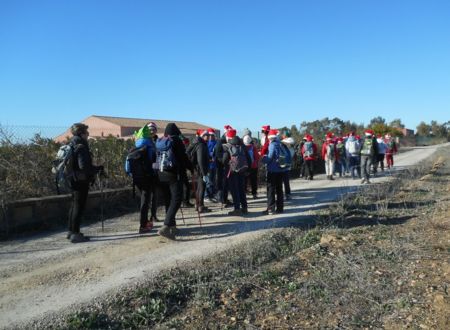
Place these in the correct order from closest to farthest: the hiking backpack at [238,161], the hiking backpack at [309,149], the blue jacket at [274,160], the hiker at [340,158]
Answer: the blue jacket at [274,160], the hiking backpack at [238,161], the hiking backpack at [309,149], the hiker at [340,158]

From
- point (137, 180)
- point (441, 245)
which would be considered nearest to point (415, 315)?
point (441, 245)

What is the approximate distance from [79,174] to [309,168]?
12676 mm

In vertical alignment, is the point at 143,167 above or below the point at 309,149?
below

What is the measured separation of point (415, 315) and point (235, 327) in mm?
1818

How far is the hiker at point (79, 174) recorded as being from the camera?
294 inches

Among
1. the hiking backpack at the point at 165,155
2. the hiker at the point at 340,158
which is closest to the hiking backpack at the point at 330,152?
the hiker at the point at 340,158

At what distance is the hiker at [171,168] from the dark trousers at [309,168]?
11471 millimetres

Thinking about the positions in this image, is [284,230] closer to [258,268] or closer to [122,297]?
[258,268]

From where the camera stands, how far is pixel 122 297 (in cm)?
500

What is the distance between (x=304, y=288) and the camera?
5219mm

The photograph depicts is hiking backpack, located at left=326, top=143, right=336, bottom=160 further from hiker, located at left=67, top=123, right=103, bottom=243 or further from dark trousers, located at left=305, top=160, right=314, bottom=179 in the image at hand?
hiker, located at left=67, top=123, right=103, bottom=243

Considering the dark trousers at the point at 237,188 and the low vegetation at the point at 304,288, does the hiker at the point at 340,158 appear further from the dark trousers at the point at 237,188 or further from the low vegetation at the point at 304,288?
the low vegetation at the point at 304,288

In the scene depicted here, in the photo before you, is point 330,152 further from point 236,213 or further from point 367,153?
point 236,213

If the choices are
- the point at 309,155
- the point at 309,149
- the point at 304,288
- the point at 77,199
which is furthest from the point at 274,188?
the point at 309,155
